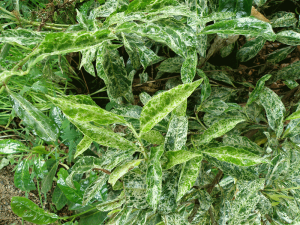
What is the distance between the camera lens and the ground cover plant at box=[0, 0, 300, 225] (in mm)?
457

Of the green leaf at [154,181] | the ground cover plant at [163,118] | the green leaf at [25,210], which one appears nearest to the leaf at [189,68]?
the ground cover plant at [163,118]

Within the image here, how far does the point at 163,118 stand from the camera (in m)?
0.64

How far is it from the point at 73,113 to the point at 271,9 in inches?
44.9

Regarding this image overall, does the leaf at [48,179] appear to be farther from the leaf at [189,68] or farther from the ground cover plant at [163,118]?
the leaf at [189,68]

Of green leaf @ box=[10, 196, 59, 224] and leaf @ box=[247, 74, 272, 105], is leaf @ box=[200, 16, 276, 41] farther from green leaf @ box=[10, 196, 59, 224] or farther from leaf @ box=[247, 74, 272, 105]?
green leaf @ box=[10, 196, 59, 224]

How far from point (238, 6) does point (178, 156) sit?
44 centimetres

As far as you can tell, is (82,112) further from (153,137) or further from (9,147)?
(9,147)

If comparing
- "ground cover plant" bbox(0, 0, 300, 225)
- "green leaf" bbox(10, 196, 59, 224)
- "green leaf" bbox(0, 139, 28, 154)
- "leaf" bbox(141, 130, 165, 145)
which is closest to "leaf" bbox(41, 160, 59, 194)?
"ground cover plant" bbox(0, 0, 300, 225)

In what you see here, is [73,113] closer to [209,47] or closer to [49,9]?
[49,9]

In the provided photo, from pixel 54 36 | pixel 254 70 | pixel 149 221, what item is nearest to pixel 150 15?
pixel 54 36

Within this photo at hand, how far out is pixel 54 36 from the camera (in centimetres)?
34

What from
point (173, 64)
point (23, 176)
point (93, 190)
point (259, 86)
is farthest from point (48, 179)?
point (259, 86)

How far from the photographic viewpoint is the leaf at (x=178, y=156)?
1.54 ft

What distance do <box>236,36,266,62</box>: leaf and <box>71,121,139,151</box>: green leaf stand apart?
654mm
